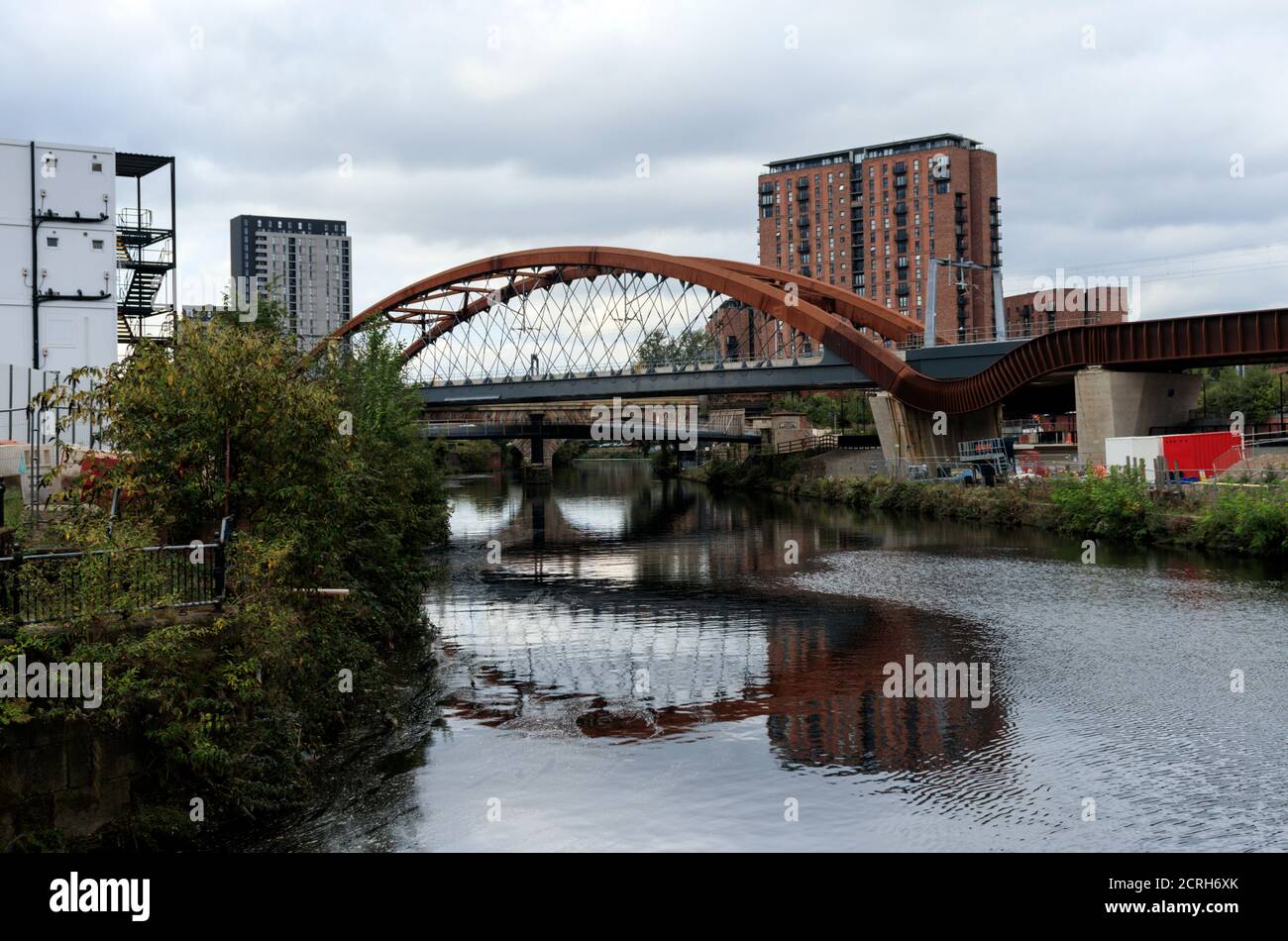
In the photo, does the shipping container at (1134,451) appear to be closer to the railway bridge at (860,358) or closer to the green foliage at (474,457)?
the railway bridge at (860,358)

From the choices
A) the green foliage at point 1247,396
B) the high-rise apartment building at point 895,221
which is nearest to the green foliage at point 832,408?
the green foliage at point 1247,396

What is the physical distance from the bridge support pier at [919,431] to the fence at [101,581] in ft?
169

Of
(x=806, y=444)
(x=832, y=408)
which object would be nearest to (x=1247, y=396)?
(x=806, y=444)

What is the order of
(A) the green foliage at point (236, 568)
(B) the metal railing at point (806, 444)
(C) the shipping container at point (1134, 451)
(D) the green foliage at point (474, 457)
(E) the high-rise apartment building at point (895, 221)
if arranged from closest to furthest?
1. (A) the green foliage at point (236, 568)
2. (C) the shipping container at point (1134, 451)
3. (B) the metal railing at point (806, 444)
4. (D) the green foliage at point (474, 457)
5. (E) the high-rise apartment building at point (895, 221)

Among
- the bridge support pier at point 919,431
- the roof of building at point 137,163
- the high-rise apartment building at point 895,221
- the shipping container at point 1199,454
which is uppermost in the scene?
the high-rise apartment building at point 895,221

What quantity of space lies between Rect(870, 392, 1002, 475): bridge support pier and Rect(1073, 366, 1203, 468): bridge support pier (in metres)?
11.0

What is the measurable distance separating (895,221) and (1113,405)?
120 metres

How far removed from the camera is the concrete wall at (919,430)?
→ 6225cm

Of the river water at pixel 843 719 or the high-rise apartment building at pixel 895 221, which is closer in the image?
the river water at pixel 843 719

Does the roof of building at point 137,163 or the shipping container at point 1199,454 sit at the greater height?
the roof of building at point 137,163

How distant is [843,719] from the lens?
17188 mm

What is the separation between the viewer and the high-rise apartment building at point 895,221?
15800 cm

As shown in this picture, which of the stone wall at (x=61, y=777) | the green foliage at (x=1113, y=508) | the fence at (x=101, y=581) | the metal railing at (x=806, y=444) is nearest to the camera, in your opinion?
the stone wall at (x=61, y=777)

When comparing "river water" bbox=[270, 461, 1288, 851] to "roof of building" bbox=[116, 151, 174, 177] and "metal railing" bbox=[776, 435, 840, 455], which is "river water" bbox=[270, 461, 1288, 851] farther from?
"metal railing" bbox=[776, 435, 840, 455]
